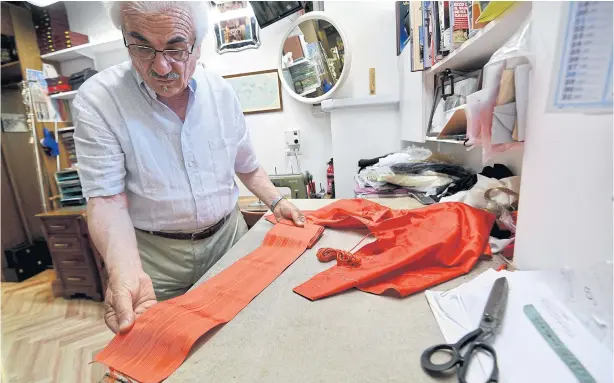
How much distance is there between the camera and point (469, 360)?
38 centimetres

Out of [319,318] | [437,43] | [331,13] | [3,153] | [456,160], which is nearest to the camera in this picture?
[319,318]

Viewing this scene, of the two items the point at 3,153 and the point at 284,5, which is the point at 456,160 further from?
the point at 3,153

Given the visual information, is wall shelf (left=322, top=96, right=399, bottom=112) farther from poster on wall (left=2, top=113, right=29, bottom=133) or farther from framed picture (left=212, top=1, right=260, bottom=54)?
poster on wall (left=2, top=113, right=29, bottom=133)

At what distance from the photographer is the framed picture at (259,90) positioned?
7.69 ft

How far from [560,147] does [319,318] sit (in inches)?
18.6

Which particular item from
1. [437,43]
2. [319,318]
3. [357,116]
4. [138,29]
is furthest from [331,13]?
[319,318]

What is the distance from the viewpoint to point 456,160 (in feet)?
4.59

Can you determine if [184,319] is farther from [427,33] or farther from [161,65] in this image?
[427,33]

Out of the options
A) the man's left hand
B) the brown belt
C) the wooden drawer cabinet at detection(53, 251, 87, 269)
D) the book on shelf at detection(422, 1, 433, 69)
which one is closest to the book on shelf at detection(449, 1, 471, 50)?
the book on shelf at detection(422, 1, 433, 69)

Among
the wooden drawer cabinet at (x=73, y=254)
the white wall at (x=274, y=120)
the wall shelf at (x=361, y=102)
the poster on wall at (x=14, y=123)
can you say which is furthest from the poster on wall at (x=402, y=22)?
the poster on wall at (x=14, y=123)

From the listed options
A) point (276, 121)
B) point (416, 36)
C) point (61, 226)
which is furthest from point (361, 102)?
point (61, 226)

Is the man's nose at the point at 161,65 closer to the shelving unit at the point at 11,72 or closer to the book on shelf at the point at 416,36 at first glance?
the book on shelf at the point at 416,36

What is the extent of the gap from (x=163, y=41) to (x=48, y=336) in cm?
224

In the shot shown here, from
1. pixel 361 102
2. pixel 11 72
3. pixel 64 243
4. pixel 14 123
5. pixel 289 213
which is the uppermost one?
pixel 11 72
